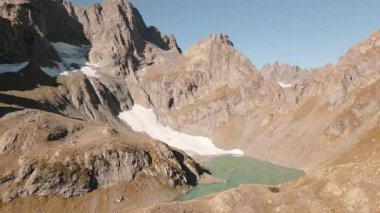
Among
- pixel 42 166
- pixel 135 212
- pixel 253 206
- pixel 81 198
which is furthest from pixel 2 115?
pixel 253 206

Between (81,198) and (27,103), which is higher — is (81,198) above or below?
below

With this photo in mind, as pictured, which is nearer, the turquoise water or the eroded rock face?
the eroded rock face

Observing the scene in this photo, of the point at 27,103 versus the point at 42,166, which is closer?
the point at 42,166

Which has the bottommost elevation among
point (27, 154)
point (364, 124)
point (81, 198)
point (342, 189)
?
point (81, 198)

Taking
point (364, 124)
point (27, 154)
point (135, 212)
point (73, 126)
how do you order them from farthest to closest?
1. point (364, 124)
2. point (73, 126)
3. point (27, 154)
4. point (135, 212)

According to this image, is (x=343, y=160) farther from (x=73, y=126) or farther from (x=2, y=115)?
(x=2, y=115)

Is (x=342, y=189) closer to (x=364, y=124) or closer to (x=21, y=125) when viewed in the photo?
(x=21, y=125)

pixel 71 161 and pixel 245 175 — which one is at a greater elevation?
pixel 245 175

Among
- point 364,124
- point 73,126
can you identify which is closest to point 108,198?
point 73,126

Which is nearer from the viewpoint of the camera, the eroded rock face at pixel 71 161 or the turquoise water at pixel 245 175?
the eroded rock face at pixel 71 161

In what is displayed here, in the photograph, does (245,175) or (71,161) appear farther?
(245,175)

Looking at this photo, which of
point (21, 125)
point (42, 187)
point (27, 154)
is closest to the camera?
point (42, 187)
